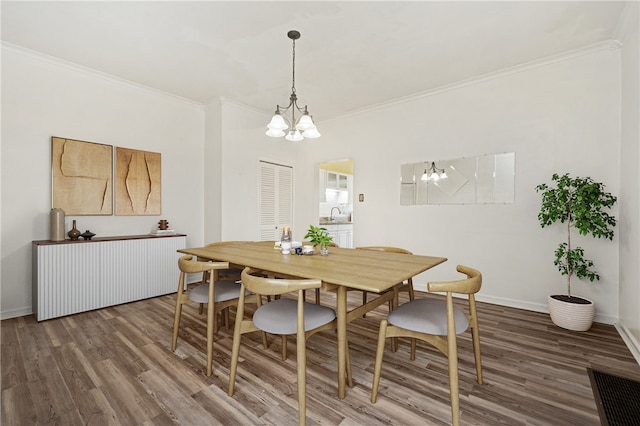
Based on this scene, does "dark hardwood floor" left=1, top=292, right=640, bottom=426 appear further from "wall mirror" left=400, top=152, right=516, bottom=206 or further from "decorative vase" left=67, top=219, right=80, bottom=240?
"wall mirror" left=400, top=152, right=516, bottom=206

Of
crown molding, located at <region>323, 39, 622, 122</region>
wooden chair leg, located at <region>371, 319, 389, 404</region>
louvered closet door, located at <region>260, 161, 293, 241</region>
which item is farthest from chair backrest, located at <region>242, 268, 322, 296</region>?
crown molding, located at <region>323, 39, 622, 122</region>

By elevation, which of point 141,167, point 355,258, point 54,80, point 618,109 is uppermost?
point 54,80

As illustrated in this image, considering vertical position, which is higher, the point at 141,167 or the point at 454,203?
the point at 141,167

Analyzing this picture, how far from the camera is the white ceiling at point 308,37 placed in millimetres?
2457

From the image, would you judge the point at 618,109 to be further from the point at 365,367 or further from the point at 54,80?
the point at 54,80

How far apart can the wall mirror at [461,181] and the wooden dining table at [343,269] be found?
1949 mm

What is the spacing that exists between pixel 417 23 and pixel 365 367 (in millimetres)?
3007

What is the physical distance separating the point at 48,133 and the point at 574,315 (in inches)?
233

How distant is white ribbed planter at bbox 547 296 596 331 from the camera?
2.71 metres

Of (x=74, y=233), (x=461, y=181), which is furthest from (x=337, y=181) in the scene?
(x=74, y=233)

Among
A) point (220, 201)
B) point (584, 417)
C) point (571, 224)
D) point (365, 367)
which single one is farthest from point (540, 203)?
point (220, 201)

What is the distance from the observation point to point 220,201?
175 inches

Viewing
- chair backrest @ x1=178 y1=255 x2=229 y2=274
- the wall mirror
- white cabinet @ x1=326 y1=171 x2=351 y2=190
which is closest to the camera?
chair backrest @ x1=178 y1=255 x2=229 y2=274

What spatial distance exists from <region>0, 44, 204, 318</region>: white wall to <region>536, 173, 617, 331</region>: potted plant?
194 inches
